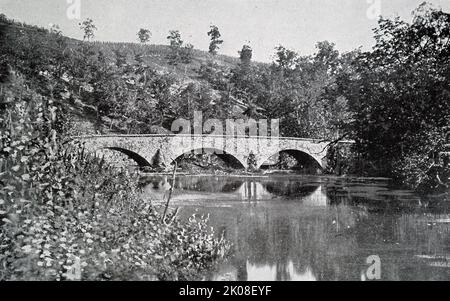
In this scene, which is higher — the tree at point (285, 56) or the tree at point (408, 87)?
the tree at point (285, 56)

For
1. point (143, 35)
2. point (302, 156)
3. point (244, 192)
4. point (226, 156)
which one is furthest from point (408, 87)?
point (143, 35)

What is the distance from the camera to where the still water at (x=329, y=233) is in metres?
9.17

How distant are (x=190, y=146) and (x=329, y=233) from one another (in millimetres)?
24188

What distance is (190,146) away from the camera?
3628cm

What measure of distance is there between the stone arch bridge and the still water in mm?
10695

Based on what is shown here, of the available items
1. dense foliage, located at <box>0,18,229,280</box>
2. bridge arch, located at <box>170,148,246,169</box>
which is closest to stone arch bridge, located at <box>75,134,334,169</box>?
bridge arch, located at <box>170,148,246,169</box>

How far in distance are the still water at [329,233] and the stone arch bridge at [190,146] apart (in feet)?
35.1

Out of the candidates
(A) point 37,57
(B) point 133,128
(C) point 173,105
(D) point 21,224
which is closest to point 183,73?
(C) point 173,105

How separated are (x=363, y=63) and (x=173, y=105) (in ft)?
138
